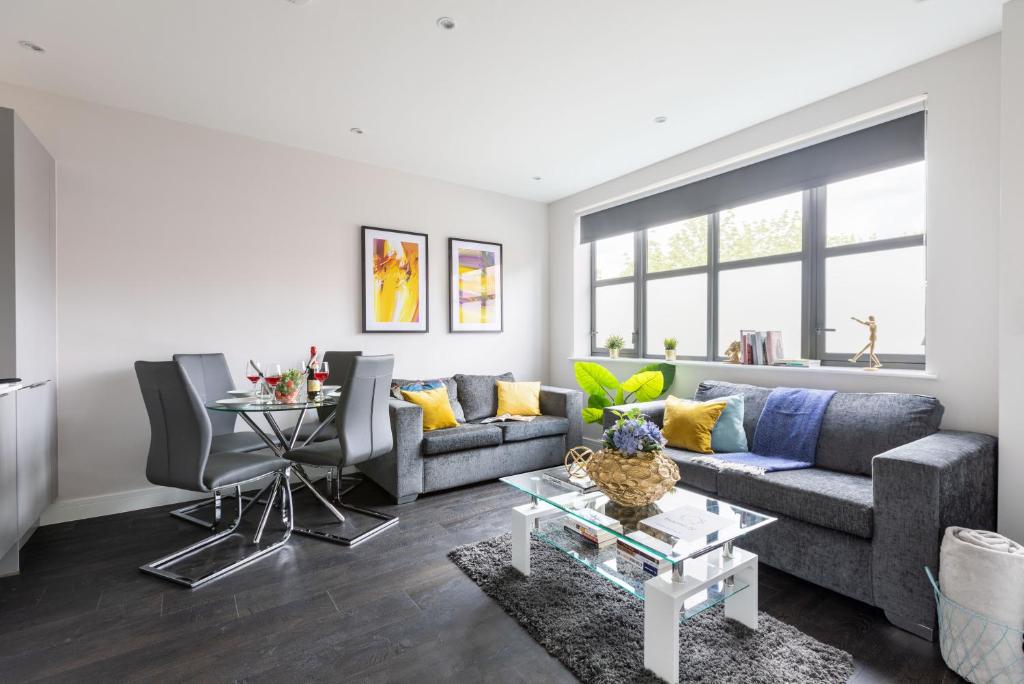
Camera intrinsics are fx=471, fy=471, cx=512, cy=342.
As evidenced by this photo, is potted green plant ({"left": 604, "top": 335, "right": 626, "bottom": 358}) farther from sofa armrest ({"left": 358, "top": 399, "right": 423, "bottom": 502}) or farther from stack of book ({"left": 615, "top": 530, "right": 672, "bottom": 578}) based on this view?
stack of book ({"left": 615, "top": 530, "right": 672, "bottom": 578})

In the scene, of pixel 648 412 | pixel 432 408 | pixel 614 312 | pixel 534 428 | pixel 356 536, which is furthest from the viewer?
pixel 614 312

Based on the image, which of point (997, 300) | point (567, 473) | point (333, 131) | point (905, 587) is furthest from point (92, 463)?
point (997, 300)

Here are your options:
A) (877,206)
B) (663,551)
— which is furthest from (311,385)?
(877,206)

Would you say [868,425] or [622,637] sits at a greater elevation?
[868,425]

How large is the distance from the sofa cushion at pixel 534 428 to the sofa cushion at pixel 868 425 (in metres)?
1.98

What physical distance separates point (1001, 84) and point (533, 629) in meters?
3.22

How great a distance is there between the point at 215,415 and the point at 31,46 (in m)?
2.24

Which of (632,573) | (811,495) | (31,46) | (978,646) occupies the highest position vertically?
(31,46)

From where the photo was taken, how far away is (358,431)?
2.76 m

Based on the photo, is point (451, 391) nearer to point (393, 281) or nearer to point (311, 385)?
point (393, 281)

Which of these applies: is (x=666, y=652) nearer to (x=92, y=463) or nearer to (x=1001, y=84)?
(x=1001, y=84)

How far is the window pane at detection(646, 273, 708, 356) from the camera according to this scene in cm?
407

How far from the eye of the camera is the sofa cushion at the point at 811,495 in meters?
2.00

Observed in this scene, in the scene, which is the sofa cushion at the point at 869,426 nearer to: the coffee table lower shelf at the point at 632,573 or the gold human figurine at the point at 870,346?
the gold human figurine at the point at 870,346
